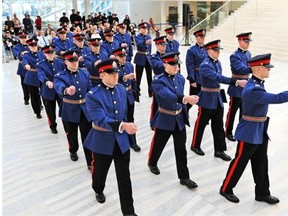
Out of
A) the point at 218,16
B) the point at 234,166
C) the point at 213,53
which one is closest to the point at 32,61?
the point at 213,53

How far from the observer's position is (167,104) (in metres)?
3.80

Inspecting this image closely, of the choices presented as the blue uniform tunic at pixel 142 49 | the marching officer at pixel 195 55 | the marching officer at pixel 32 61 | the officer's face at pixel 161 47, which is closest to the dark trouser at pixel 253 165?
the marching officer at pixel 195 55

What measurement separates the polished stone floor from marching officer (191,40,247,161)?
0.91 feet

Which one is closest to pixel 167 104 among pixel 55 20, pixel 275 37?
pixel 275 37

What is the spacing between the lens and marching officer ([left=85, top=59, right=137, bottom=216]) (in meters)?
3.07

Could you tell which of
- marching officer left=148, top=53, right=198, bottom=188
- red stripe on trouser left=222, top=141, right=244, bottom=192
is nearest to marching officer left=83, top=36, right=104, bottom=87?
marching officer left=148, top=53, right=198, bottom=188

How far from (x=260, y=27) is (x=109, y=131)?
507 inches

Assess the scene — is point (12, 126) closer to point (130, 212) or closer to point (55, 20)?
point (130, 212)

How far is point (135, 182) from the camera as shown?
160 inches

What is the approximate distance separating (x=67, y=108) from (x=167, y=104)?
1.35 metres

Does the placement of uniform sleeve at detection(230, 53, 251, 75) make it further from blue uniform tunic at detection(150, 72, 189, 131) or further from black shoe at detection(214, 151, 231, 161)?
blue uniform tunic at detection(150, 72, 189, 131)

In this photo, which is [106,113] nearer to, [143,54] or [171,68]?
[171,68]

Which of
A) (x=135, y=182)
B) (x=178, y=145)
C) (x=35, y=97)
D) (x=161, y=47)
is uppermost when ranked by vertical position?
(x=161, y=47)

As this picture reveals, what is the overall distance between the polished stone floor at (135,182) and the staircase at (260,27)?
293 inches
